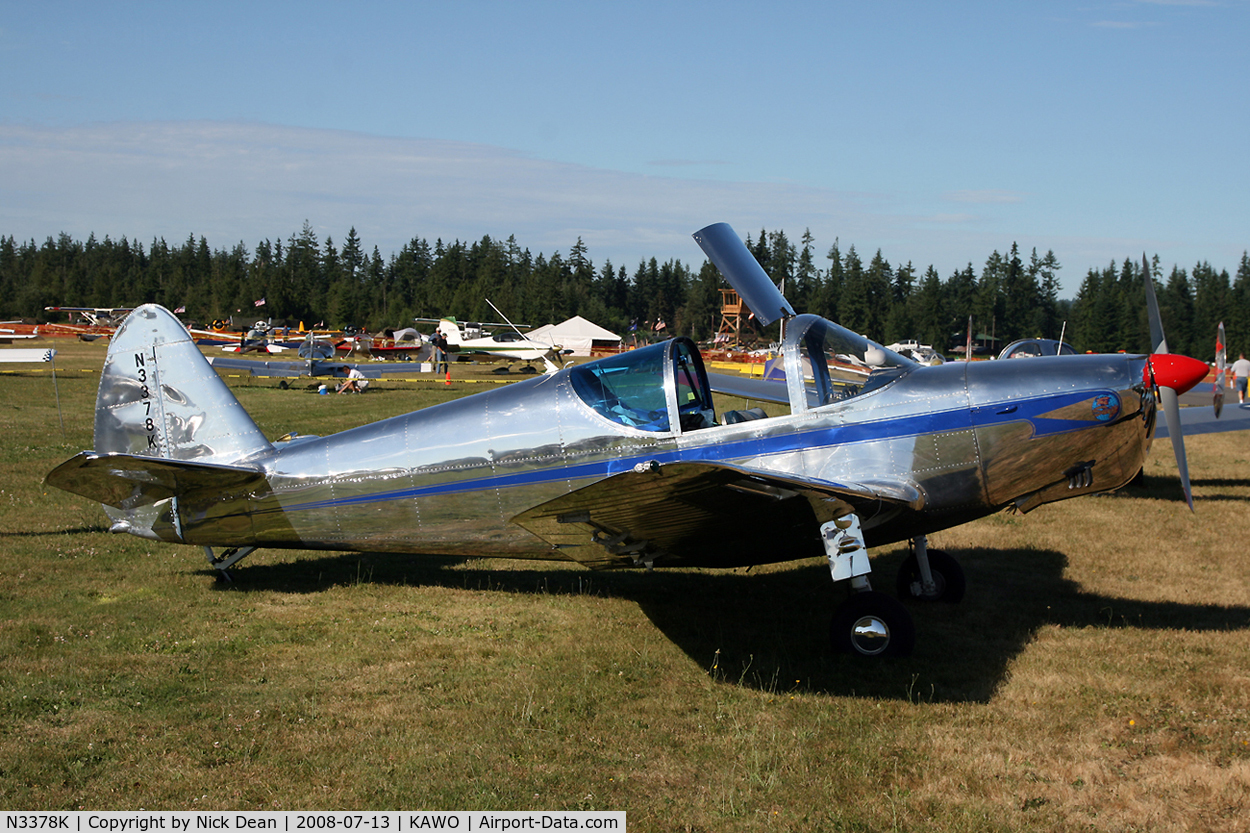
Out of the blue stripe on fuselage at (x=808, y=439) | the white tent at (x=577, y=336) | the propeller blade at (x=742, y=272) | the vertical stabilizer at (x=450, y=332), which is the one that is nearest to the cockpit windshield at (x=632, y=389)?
the blue stripe on fuselage at (x=808, y=439)

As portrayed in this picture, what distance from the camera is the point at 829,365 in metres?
6.02

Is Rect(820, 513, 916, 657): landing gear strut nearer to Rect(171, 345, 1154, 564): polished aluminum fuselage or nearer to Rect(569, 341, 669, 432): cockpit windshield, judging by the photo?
Rect(171, 345, 1154, 564): polished aluminum fuselage

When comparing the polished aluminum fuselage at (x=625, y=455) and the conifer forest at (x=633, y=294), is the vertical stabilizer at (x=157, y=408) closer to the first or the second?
the polished aluminum fuselage at (x=625, y=455)

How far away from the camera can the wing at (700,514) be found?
445 cm

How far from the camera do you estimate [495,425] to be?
6.25 m

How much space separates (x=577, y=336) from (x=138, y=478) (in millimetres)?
55961

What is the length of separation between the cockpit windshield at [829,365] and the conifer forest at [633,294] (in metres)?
66.4

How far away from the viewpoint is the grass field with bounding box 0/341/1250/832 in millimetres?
4008

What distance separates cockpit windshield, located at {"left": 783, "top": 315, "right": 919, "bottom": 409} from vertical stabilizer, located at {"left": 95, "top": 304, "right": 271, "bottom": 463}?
428 cm

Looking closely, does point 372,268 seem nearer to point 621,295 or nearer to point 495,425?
point 621,295

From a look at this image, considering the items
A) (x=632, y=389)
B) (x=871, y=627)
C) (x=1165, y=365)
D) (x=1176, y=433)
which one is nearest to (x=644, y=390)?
(x=632, y=389)

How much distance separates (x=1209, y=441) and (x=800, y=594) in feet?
51.5

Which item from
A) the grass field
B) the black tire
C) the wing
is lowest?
the grass field

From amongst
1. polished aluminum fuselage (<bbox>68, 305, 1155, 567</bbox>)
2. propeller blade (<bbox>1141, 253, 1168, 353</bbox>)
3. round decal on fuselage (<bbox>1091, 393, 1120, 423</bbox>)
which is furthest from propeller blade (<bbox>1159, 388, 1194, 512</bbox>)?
round decal on fuselage (<bbox>1091, 393, 1120, 423</bbox>)
